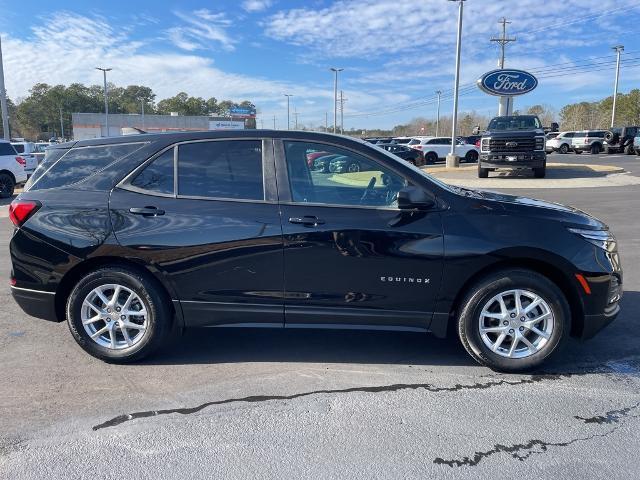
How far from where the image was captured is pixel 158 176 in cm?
381

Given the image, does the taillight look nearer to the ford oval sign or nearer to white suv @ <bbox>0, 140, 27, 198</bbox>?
white suv @ <bbox>0, 140, 27, 198</bbox>

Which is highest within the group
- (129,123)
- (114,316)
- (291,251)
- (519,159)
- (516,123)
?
(129,123)

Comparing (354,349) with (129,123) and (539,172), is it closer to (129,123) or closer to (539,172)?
(539,172)

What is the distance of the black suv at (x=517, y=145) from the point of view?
18.8 meters

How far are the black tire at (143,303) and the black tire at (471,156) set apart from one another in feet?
107

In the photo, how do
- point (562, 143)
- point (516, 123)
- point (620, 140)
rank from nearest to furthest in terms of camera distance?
point (516, 123) < point (620, 140) < point (562, 143)

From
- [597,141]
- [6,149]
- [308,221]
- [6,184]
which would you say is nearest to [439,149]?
[597,141]

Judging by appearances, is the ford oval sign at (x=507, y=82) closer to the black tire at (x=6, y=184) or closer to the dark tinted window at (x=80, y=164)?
the black tire at (x=6, y=184)

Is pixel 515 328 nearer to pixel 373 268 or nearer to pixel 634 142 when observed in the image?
pixel 373 268

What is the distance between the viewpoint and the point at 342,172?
3.87 m

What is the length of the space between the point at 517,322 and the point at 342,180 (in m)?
1.69

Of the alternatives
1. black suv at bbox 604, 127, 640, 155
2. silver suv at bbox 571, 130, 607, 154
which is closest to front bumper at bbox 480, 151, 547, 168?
black suv at bbox 604, 127, 640, 155

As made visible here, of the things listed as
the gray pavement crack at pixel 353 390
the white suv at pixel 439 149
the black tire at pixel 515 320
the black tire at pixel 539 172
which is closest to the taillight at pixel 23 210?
the gray pavement crack at pixel 353 390

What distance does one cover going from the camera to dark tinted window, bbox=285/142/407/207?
3.69m
